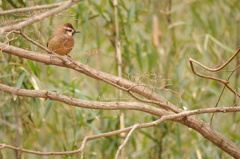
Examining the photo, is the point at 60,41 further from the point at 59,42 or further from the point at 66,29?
the point at 66,29

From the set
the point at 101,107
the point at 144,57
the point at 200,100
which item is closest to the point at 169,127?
the point at 200,100

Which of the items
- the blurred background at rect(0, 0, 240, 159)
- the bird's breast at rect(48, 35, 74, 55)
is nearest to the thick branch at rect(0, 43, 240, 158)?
the bird's breast at rect(48, 35, 74, 55)

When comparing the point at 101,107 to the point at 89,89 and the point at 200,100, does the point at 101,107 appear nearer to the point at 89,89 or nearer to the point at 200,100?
the point at 200,100

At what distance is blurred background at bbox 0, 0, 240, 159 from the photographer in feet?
11.4

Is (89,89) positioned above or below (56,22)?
below

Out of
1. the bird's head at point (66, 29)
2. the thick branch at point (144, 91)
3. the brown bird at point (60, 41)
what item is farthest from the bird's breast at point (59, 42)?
the thick branch at point (144, 91)

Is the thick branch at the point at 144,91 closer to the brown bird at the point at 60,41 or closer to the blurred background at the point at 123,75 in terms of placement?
the brown bird at the point at 60,41

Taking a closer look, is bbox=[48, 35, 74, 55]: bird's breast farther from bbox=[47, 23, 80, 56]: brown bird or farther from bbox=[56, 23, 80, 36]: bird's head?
bbox=[56, 23, 80, 36]: bird's head

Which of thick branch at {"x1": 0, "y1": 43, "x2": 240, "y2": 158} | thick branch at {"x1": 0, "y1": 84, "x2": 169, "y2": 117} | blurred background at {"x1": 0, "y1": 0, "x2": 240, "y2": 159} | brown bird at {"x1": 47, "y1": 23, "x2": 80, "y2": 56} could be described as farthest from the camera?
blurred background at {"x1": 0, "y1": 0, "x2": 240, "y2": 159}

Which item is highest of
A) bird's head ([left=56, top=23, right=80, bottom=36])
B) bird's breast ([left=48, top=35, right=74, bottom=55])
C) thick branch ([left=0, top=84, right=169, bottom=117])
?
bird's head ([left=56, top=23, right=80, bottom=36])

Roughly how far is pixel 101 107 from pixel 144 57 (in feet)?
7.34

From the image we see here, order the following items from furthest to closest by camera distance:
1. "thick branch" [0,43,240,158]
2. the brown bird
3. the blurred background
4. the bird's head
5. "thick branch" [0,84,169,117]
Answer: the blurred background, the bird's head, the brown bird, "thick branch" [0,43,240,158], "thick branch" [0,84,169,117]

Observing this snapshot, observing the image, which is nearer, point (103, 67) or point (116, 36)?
point (116, 36)

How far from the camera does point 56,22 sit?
4656 mm
